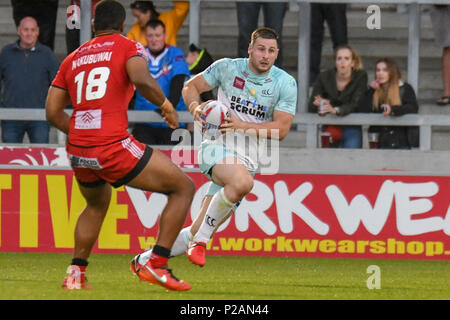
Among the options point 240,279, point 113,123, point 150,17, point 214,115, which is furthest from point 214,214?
point 150,17

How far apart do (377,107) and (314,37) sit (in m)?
1.52

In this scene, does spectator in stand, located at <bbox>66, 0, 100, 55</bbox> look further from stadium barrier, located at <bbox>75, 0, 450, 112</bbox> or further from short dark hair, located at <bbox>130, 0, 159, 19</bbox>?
short dark hair, located at <bbox>130, 0, 159, 19</bbox>

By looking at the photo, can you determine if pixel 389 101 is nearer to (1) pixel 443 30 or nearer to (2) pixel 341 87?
(2) pixel 341 87

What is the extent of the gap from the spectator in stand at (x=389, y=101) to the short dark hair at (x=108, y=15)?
4633 millimetres

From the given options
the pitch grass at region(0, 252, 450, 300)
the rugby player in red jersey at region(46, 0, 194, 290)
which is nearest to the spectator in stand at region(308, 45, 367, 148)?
the pitch grass at region(0, 252, 450, 300)

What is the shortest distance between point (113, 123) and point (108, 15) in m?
0.75

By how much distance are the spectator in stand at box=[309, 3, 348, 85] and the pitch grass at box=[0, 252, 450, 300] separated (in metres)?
2.80

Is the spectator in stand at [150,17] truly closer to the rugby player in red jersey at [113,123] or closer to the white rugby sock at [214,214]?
the white rugby sock at [214,214]

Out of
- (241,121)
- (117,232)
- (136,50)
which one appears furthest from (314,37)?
(136,50)

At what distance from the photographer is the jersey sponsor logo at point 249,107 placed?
8945mm

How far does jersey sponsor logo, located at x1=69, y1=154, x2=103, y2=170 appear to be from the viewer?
753cm

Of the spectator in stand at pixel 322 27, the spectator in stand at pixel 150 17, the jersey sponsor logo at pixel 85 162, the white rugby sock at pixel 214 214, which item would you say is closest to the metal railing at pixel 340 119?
the spectator in stand at pixel 150 17

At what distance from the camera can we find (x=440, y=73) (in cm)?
1369

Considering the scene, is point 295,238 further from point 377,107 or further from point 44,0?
point 44,0
